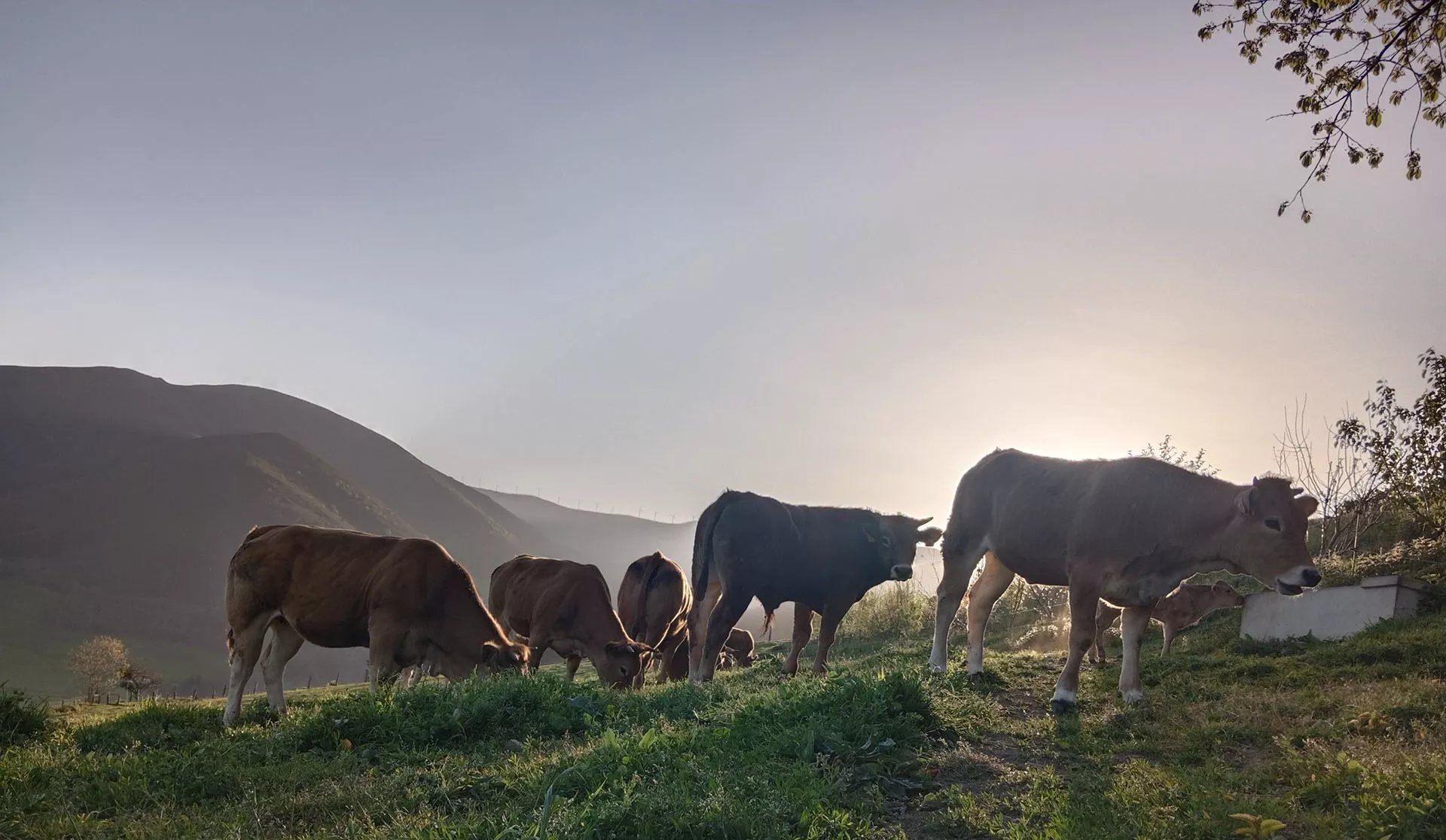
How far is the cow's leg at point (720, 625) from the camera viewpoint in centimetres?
1457

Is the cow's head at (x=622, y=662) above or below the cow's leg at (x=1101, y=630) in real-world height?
below

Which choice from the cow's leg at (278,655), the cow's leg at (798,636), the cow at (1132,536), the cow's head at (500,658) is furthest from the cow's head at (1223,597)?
the cow's leg at (278,655)

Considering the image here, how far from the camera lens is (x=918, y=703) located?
25.4ft

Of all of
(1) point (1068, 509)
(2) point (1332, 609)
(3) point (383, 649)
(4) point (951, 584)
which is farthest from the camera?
A: (2) point (1332, 609)

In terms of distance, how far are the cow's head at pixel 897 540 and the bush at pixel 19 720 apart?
12.1 meters

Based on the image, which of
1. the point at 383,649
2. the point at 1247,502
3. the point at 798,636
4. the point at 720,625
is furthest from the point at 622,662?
the point at 1247,502

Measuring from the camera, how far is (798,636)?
16297 mm

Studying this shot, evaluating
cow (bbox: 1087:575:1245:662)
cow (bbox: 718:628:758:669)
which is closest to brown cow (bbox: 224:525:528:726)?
cow (bbox: 1087:575:1245:662)

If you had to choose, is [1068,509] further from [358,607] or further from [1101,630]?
[358,607]

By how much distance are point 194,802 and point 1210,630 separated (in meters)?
14.7

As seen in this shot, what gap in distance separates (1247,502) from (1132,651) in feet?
6.50

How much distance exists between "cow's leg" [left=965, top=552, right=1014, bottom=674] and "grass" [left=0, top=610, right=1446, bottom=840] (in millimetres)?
1587

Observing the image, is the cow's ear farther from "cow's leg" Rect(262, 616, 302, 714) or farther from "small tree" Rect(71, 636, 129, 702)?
"small tree" Rect(71, 636, 129, 702)

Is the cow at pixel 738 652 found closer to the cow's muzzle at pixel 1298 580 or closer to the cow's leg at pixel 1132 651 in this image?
the cow's leg at pixel 1132 651
